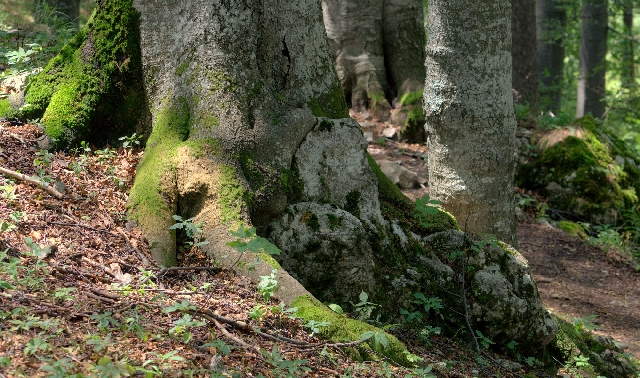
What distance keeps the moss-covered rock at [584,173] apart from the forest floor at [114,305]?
215 inches

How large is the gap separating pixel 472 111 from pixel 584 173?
15.9 ft

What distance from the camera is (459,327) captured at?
5.02 metres

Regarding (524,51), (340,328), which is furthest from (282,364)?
(524,51)

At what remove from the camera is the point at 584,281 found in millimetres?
8133

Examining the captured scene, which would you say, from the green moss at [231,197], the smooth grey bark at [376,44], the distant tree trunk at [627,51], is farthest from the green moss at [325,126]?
the distant tree trunk at [627,51]

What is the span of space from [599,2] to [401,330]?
1378 cm

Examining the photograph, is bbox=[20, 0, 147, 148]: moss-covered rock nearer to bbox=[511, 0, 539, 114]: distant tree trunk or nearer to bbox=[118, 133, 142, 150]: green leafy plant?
bbox=[118, 133, 142, 150]: green leafy plant

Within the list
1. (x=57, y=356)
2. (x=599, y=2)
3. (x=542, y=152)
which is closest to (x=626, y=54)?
(x=599, y=2)

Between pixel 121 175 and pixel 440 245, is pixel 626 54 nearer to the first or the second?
pixel 440 245

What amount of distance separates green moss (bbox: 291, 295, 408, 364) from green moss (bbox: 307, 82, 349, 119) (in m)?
1.68

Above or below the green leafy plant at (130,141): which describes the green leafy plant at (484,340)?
below

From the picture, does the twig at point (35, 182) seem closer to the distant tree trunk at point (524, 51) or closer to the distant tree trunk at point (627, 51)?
the distant tree trunk at point (524, 51)

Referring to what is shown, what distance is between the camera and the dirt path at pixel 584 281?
7.25 meters

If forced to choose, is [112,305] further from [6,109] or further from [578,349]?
[578,349]
